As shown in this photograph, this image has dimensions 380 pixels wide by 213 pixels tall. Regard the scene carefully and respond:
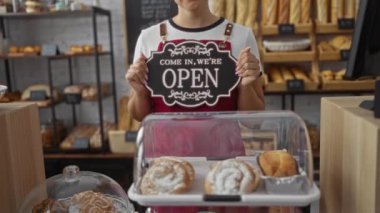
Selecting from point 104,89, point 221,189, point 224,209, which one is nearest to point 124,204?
point 224,209

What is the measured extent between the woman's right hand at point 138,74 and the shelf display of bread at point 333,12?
2041mm

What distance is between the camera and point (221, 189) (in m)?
0.70

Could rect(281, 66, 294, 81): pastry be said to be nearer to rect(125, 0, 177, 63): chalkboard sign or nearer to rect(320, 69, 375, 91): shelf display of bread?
rect(320, 69, 375, 91): shelf display of bread

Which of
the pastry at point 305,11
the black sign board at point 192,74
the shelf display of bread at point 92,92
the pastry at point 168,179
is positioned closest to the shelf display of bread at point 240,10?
the pastry at point 305,11

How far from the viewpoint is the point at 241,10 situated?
2873 mm

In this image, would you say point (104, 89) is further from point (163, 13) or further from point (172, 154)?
point (172, 154)

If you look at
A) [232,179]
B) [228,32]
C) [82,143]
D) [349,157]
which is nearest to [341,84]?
[228,32]

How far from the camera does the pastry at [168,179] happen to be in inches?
27.7

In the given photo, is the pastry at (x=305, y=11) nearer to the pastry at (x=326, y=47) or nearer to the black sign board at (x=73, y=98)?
the pastry at (x=326, y=47)

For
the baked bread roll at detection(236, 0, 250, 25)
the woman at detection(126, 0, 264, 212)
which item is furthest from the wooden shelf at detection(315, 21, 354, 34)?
the woman at detection(126, 0, 264, 212)

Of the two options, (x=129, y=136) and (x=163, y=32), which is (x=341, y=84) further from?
(x=163, y=32)

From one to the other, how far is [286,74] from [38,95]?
195 centimetres

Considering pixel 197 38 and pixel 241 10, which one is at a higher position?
pixel 241 10

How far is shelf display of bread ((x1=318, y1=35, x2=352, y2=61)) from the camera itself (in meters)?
2.80
